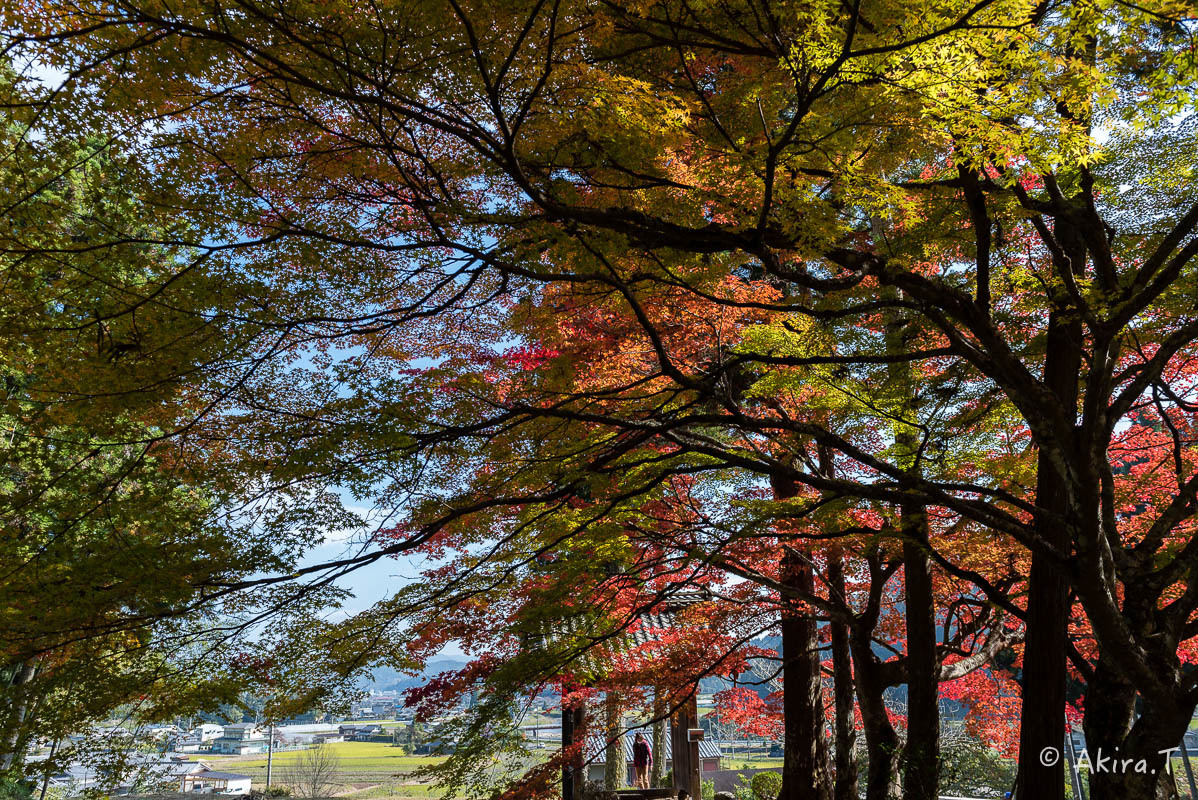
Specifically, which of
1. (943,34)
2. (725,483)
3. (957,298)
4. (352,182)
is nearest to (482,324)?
(725,483)

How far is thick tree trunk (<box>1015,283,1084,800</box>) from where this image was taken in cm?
574

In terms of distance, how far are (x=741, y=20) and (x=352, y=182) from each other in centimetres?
338

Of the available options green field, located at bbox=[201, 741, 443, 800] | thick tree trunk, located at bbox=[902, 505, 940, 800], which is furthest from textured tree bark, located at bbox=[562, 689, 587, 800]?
green field, located at bbox=[201, 741, 443, 800]

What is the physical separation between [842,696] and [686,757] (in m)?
4.27

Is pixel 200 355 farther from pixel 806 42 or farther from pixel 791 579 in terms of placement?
pixel 791 579

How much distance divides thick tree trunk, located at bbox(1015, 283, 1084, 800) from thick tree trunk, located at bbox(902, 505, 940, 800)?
50.3 inches

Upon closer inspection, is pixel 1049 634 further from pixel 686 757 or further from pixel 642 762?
pixel 642 762

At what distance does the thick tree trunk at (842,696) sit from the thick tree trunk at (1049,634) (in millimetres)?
3219

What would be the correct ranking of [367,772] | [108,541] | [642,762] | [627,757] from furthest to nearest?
[367,772] < [627,757] < [642,762] < [108,541]

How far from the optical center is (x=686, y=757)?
12742 mm

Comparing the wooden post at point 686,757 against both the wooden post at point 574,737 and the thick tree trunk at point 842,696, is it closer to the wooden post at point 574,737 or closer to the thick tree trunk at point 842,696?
the wooden post at point 574,737

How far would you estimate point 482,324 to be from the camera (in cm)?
1120

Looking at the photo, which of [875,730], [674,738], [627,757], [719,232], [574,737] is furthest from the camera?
[627,757]

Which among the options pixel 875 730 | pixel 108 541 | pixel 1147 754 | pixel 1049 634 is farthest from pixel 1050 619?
pixel 108 541
